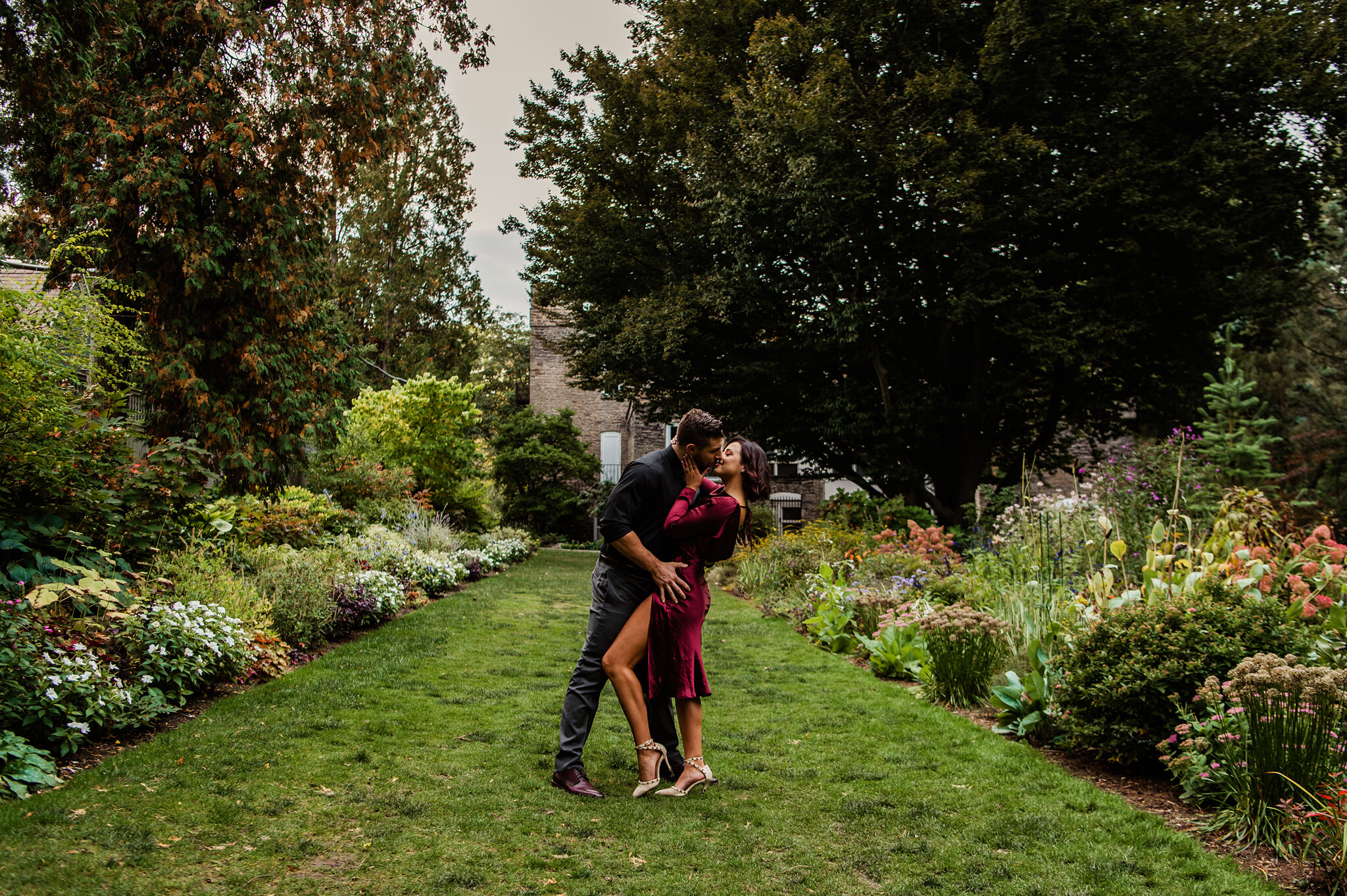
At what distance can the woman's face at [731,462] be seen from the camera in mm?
4008

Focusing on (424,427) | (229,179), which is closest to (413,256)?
(424,427)

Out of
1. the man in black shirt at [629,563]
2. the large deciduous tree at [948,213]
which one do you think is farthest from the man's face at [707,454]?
the large deciduous tree at [948,213]

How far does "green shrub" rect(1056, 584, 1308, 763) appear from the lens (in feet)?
13.6

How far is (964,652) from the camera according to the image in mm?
6020

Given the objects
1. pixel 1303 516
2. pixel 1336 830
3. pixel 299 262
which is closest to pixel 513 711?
pixel 1336 830

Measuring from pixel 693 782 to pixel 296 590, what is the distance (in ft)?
15.1

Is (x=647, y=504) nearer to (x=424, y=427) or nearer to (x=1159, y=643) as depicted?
(x=1159, y=643)

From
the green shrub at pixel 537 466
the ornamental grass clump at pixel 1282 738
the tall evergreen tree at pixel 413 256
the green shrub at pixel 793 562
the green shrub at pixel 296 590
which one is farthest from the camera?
the tall evergreen tree at pixel 413 256

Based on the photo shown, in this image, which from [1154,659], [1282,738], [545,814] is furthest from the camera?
[1154,659]

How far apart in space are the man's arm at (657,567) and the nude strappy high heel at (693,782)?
0.80 metres

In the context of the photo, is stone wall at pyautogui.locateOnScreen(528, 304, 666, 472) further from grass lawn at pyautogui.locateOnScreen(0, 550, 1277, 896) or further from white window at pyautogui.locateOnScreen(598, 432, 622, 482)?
grass lawn at pyautogui.locateOnScreen(0, 550, 1277, 896)

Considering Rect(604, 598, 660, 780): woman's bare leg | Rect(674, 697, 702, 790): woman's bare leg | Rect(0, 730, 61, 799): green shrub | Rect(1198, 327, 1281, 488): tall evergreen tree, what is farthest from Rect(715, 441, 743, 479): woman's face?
Rect(1198, 327, 1281, 488): tall evergreen tree

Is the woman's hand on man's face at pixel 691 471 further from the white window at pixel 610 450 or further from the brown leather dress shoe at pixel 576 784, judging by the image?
the white window at pixel 610 450

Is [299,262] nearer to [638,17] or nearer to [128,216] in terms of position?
[128,216]
